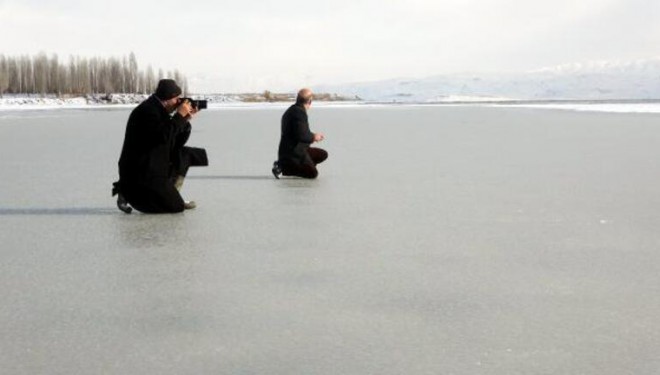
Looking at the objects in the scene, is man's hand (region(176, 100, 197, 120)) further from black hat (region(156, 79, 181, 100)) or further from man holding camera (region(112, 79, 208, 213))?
black hat (region(156, 79, 181, 100))

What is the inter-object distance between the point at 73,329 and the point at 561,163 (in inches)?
414

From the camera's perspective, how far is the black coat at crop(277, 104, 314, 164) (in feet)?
34.2

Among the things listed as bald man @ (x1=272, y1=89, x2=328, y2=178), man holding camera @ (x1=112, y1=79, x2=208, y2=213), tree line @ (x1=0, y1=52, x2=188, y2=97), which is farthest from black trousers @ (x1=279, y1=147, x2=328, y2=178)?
tree line @ (x1=0, y1=52, x2=188, y2=97)

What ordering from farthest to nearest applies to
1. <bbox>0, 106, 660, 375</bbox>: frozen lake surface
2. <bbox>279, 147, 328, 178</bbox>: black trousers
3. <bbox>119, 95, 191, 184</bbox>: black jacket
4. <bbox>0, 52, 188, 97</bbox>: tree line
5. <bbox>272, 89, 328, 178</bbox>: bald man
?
<bbox>0, 52, 188, 97</bbox>: tree line
<bbox>279, 147, 328, 178</bbox>: black trousers
<bbox>272, 89, 328, 178</bbox>: bald man
<bbox>119, 95, 191, 184</bbox>: black jacket
<bbox>0, 106, 660, 375</bbox>: frozen lake surface

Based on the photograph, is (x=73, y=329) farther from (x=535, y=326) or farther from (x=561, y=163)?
(x=561, y=163)

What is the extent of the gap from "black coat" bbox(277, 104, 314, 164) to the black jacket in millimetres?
3134

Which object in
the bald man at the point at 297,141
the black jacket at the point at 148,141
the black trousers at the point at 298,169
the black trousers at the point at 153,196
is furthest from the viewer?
the black trousers at the point at 298,169

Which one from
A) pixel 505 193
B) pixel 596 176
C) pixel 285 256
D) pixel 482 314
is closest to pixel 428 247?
pixel 285 256

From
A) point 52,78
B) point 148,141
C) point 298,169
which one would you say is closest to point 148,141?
point 148,141

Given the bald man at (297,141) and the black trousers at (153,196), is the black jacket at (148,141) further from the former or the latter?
the bald man at (297,141)

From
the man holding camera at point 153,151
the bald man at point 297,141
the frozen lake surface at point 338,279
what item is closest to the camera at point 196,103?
the man holding camera at point 153,151

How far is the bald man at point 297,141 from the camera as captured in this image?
1043cm

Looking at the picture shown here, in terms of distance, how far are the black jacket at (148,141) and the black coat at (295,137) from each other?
313cm

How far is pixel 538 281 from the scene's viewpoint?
4730mm
